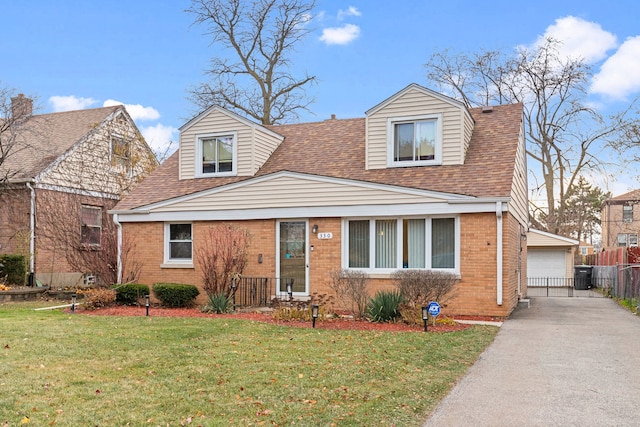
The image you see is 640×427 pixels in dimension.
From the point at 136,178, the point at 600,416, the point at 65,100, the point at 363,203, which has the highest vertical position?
the point at 65,100

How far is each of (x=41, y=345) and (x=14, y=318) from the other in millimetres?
4184

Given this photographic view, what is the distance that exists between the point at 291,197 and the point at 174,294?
12.9 ft

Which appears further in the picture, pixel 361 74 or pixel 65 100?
pixel 65 100

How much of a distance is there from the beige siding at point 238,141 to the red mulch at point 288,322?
17.0 feet

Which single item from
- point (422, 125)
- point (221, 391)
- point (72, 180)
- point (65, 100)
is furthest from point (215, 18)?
point (221, 391)

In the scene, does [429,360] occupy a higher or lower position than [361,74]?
lower

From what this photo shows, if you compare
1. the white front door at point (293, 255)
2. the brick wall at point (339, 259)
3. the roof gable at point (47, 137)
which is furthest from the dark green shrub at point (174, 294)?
the roof gable at point (47, 137)

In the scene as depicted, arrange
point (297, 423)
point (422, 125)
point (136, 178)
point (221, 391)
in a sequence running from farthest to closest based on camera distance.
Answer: point (136, 178) → point (422, 125) → point (221, 391) → point (297, 423)

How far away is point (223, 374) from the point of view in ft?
24.1

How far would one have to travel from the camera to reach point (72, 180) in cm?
2291

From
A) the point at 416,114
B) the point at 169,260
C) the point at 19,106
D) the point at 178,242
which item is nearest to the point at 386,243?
the point at 416,114

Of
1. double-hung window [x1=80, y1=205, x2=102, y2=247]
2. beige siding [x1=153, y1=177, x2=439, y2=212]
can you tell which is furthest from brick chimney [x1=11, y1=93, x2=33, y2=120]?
beige siding [x1=153, y1=177, x2=439, y2=212]

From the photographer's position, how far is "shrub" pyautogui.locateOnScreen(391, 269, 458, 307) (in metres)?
12.3

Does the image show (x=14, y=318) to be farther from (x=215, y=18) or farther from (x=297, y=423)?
(x=215, y=18)
